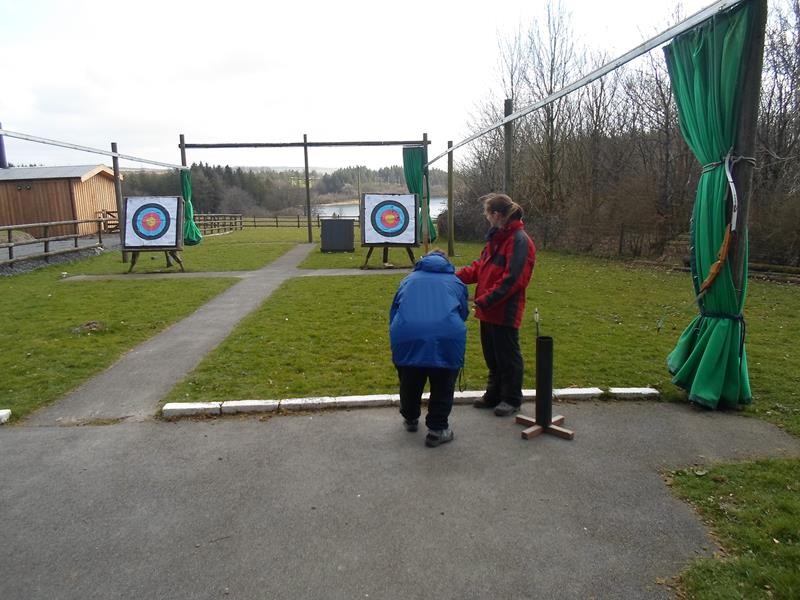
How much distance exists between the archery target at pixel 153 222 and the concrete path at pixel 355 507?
10.9 metres

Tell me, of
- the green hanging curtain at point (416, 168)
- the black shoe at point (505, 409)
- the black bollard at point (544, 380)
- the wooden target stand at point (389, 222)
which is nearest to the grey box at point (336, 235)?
the green hanging curtain at point (416, 168)

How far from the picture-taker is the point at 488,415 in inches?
174

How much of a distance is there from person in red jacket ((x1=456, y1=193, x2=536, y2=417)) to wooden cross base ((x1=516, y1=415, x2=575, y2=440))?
0.23 meters

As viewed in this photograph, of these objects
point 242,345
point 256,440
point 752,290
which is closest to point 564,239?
point 752,290

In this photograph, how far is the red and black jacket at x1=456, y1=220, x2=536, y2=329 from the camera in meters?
4.09

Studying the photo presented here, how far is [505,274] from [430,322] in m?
0.79

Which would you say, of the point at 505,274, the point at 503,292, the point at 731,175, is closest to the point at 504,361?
the point at 503,292

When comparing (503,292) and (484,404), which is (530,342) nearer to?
(484,404)

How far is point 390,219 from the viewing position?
15.5m

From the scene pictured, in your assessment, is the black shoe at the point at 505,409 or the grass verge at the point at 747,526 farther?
the black shoe at the point at 505,409

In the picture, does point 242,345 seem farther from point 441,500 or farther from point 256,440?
point 441,500

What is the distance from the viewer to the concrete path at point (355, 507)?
249cm

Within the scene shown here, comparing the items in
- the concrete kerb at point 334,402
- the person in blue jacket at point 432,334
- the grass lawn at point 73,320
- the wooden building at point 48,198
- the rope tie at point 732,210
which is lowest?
the concrete kerb at point 334,402

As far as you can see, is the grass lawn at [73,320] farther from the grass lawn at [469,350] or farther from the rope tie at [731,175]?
the rope tie at [731,175]
